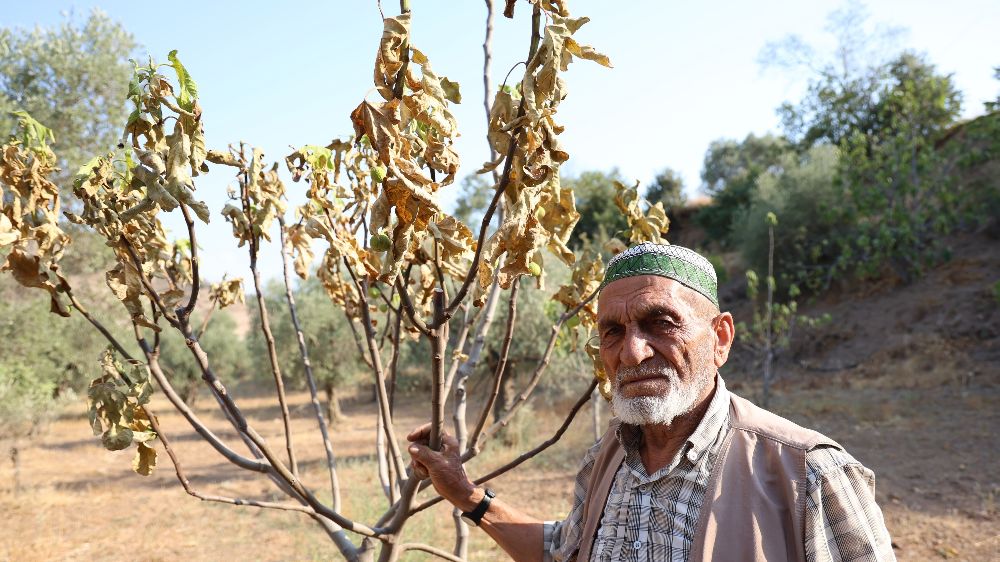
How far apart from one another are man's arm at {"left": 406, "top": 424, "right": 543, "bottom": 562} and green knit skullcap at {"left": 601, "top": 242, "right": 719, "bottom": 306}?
67cm

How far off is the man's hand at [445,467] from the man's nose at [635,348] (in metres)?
0.54

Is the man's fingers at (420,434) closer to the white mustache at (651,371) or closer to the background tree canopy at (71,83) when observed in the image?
the white mustache at (651,371)

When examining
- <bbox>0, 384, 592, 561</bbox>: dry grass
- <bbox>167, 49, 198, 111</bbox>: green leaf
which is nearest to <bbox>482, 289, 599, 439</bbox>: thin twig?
<bbox>167, 49, 198, 111</bbox>: green leaf

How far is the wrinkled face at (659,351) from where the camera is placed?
1.66 meters

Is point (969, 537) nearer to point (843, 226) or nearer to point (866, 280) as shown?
point (866, 280)

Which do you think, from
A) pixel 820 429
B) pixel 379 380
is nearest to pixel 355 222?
pixel 379 380

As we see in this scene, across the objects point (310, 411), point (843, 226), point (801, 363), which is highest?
point (843, 226)

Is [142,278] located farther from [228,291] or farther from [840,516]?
[840,516]

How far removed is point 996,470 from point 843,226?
49.2ft

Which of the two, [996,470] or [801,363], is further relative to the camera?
[801,363]

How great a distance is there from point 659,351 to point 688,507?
392 millimetres

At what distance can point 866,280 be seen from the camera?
19.8 m

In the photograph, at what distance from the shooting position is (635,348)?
65.7 inches

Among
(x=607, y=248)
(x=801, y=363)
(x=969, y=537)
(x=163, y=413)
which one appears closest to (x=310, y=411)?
(x=163, y=413)
